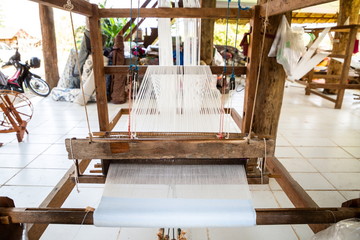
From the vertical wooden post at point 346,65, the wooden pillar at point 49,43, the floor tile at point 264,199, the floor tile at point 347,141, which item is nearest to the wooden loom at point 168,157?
the floor tile at point 264,199

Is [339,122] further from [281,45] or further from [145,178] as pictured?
[145,178]

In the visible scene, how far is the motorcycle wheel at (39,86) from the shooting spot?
4.85 m

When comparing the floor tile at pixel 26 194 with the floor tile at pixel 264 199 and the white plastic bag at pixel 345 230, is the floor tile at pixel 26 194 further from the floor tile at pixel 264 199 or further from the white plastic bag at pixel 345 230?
the white plastic bag at pixel 345 230

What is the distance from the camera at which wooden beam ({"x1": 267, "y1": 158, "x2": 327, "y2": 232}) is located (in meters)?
1.06

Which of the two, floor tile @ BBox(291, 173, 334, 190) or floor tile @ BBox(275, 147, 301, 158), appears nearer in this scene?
floor tile @ BBox(291, 173, 334, 190)

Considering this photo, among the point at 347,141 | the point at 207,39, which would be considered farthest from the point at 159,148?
the point at 207,39

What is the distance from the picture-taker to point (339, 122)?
11.9 feet

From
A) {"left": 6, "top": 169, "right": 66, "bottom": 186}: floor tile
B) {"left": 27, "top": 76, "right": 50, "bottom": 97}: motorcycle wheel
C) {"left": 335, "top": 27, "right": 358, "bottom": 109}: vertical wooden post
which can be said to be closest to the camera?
{"left": 6, "top": 169, "right": 66, "bottom": 186}: floor tile

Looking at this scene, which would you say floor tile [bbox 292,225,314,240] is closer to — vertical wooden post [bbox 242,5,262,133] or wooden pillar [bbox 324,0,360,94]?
vertical wooden post [bbox 242,5,262,133]

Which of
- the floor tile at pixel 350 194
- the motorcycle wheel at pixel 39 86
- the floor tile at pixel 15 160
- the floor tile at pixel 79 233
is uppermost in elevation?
the motorcycle wheel at pixel 39 86

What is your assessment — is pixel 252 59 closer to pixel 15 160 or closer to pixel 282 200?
pixel 282 200

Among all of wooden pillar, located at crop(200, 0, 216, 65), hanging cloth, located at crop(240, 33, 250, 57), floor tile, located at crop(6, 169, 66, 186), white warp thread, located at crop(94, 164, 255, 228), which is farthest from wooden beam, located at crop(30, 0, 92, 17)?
wooden pillar, located at crop(200, 0, 216, 65)

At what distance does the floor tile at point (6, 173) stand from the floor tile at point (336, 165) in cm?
249

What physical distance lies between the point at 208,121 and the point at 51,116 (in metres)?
2.86
